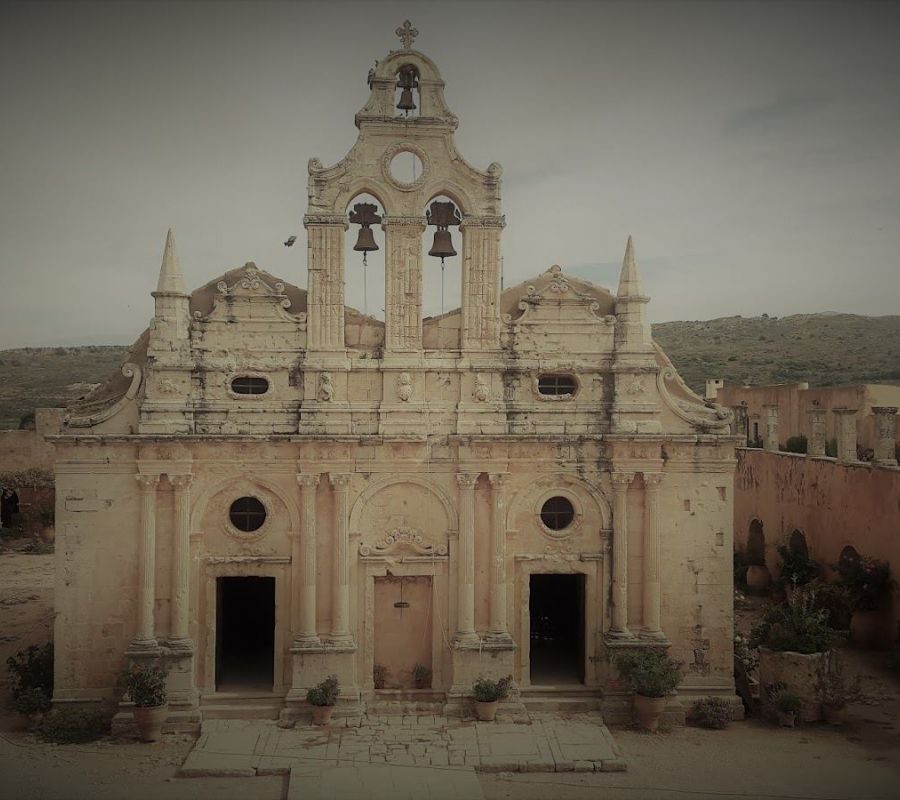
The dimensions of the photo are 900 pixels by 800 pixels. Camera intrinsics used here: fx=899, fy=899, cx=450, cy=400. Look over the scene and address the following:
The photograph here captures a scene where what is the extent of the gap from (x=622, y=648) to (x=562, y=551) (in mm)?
1961

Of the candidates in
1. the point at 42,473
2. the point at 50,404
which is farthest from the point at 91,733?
the point at 50,404

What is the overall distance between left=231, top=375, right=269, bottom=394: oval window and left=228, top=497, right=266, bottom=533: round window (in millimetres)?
1924

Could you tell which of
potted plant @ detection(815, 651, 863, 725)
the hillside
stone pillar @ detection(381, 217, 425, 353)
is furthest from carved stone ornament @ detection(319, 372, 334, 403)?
the hillside

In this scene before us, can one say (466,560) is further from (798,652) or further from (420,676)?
(798,652)

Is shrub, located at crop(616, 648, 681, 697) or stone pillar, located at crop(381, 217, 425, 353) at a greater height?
stone pillar, located at crop(381, 217, 425, 353)

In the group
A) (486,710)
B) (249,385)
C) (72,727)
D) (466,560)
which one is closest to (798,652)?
(486,710)

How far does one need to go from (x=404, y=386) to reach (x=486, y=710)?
5724 mm

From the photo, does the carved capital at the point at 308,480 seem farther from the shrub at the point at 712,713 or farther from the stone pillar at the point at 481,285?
the shrub at the point at 712,713

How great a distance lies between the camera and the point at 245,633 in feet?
63.6

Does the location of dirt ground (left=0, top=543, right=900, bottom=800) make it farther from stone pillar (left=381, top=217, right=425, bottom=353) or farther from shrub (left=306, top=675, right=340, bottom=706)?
stone pillar (left=381, top=217, right=425, bottom=353)

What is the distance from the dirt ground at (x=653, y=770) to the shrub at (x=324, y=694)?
1.65m

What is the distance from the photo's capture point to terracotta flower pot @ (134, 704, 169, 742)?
14633mm

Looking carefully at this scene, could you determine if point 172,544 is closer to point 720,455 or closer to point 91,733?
point 91,733

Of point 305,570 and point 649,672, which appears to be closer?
point 649,672
